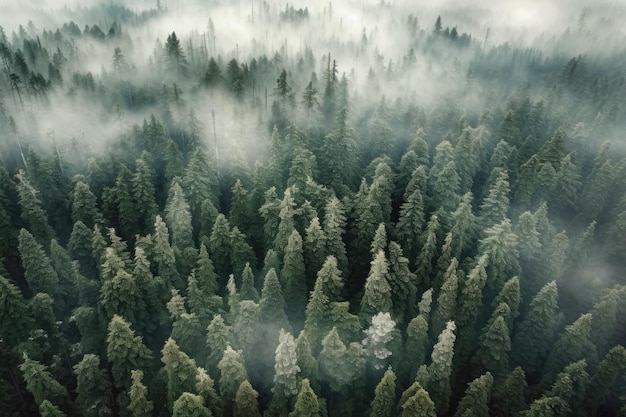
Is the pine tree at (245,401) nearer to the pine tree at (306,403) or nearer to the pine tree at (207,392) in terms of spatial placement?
the pine tree at (207,392)

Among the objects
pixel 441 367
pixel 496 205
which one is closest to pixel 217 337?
pixel 441 367

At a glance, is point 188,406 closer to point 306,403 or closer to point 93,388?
point 306,403

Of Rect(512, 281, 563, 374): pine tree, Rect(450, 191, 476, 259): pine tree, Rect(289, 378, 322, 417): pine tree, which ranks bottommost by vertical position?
Rect(512, 281, 563, 374): pine tree

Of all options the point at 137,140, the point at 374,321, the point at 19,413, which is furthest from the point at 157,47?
the point at 374,321

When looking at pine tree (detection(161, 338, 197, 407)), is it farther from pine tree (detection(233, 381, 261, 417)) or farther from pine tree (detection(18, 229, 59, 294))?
pine tree (detection(18, 229, 59, 294))

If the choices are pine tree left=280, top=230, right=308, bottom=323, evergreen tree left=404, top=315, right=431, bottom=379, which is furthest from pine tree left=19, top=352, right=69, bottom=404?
evergreen tree left=404, top=315, right=431, bottom=379

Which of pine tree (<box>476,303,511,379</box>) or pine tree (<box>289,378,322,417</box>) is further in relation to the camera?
pine tree (<box>476,303,511,379</box>)

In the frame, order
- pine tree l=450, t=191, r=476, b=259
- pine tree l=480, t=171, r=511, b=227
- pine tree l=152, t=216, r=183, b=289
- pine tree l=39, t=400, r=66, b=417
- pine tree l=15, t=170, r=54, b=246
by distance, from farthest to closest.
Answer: pine tree l=15, t=170, r=54, b=246
pine tree l=480, t=171, r=511, b=227
pine tree l=450, t=191, r=476, b=259
pine tree l=152, t=216, r=183, b=289
pine tree l=39, t=400, r=66, b=417
